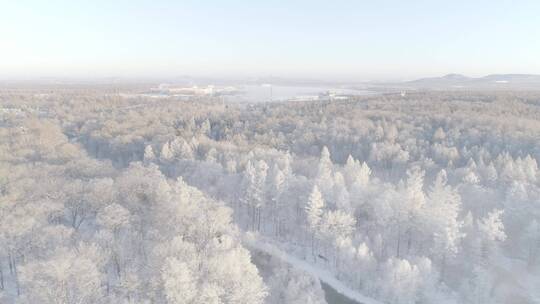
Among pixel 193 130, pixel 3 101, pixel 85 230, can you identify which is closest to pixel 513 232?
pixel 85 230

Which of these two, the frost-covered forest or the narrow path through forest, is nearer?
the frost-covered forest

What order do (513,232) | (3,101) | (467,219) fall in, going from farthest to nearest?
(3,101) < (513,232) < (467,219)

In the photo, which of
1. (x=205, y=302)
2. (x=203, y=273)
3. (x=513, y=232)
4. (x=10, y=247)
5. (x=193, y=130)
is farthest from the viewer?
(x=193, y=130)

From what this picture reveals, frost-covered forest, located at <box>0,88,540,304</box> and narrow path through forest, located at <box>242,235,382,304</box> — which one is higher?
frost-covered forest, located at <box>0,88,540,304</box>

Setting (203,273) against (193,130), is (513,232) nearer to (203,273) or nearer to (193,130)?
(203,273)

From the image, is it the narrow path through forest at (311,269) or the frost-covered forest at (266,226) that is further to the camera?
the narrow path through forest at (311,269)

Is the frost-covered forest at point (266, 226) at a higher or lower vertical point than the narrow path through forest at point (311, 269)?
higher

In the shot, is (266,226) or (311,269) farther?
(266,226)

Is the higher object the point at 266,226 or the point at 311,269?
the point at 266,226
